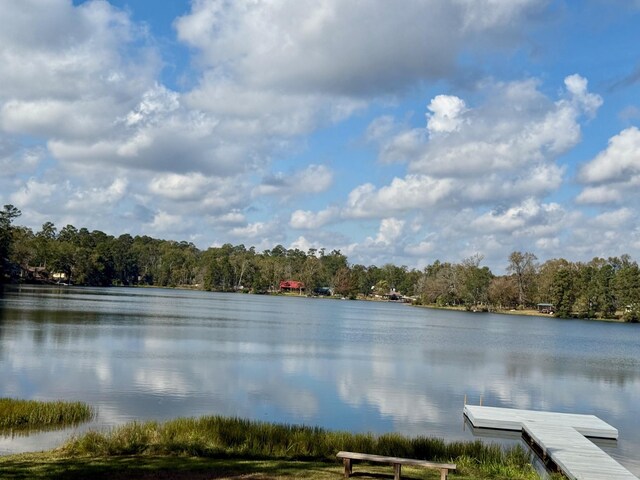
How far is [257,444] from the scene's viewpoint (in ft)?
47.3

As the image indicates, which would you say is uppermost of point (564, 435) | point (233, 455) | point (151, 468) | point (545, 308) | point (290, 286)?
point (290, 286)

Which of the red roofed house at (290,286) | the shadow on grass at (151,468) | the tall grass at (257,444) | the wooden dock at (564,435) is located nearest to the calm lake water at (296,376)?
the wooden dock at (564,435)

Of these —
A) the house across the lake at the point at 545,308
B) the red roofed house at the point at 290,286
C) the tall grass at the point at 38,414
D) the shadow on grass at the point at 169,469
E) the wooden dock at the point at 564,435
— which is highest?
the red roofed house at the point at 290,286

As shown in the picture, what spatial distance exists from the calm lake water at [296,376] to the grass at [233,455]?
2.55 meters

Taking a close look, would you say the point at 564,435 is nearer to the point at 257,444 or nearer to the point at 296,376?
the point at 257,444

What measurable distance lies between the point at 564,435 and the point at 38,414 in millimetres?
15027

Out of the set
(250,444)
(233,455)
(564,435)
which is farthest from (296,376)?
(233,455)

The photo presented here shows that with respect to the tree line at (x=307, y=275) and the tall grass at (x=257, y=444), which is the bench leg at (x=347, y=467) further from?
the tree line at (x=307, y=275)

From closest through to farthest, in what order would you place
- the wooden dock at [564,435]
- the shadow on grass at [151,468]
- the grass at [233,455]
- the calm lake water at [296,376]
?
the shadow on grass at [151,468] → the grass at [233,455] → the wooden dock at [564,435] → the calm lake water at [296,376]

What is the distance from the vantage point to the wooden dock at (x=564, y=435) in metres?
15.0

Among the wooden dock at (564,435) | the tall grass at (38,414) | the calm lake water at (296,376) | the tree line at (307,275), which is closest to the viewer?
the wooden dock at (564,435)

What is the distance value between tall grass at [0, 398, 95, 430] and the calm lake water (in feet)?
2.42

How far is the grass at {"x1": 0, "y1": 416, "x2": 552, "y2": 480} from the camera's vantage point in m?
11.0

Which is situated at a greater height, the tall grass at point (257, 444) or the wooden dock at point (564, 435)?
the tall grass at point (257, 444)
